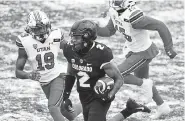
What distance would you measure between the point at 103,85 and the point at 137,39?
192cm

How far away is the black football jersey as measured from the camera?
6160mm

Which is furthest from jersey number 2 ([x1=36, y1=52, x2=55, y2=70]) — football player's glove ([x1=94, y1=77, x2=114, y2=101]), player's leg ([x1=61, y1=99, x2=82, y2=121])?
football player's glove ([x1=94, y1=77, x2=114, y2=101])

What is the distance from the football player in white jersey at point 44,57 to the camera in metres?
6.88

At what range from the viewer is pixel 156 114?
8.12m

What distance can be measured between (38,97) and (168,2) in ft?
20.0

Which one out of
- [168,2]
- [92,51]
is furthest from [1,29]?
[92,51]

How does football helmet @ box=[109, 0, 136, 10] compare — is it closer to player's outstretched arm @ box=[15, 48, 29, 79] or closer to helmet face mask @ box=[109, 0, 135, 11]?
helmet face mask @ box=[109, 0, 135, 11]

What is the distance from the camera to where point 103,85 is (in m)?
6.13

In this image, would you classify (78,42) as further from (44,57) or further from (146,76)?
(146,76)

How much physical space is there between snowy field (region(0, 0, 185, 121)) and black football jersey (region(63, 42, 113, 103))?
1.06m

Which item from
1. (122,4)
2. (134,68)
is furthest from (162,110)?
(122,4)

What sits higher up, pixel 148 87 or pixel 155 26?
pixel 155 26

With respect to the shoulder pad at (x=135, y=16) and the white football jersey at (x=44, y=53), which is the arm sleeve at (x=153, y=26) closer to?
the shoulder pad at (x=135, y=16)

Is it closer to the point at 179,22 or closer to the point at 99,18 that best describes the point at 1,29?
the point at 99,18
